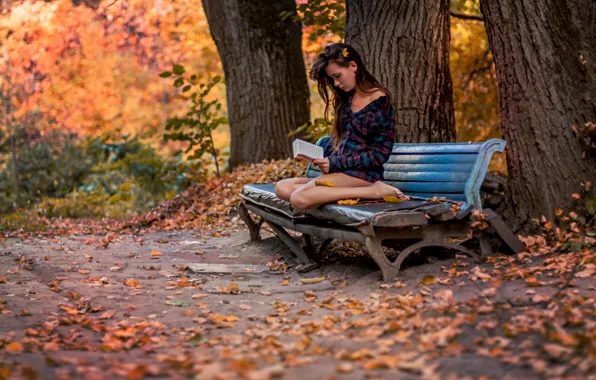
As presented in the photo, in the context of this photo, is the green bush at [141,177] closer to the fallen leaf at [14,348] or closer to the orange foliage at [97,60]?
the orange foliage at [97,60]

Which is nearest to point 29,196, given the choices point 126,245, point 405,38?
point 126,245

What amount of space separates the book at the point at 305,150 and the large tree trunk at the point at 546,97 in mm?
1471

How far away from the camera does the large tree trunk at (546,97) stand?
5094mm

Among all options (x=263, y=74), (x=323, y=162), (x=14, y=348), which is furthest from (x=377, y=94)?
(x=263, y=74)

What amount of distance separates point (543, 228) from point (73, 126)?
18.3 m

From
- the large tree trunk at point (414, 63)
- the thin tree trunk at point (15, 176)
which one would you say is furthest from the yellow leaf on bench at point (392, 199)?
the thin tree trunk at point (15, 176)

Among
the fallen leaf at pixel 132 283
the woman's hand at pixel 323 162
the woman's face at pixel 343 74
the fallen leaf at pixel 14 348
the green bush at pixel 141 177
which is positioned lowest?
the fallen leaf at pixel 132 283

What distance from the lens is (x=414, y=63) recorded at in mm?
6684

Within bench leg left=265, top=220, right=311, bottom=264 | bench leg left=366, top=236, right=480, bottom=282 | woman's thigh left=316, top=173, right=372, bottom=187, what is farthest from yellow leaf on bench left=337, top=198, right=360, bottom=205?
bench leg left=265, top=220, right=311, bottom=264

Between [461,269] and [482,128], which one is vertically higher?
[482,128]

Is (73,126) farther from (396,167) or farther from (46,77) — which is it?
(396,167)

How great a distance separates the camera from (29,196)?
1405cm

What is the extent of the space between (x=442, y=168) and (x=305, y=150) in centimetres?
106

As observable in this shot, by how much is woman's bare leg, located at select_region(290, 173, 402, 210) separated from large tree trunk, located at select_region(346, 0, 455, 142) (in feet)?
4.36
